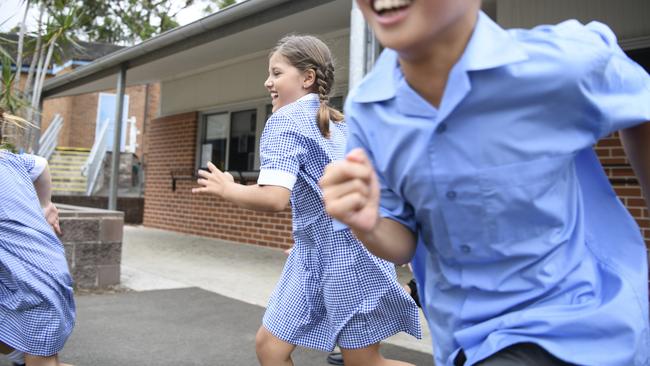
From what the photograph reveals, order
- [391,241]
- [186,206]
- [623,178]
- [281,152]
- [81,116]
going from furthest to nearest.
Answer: [81,116] → [186,206] → [623,178] → [281,152] → [391,241]

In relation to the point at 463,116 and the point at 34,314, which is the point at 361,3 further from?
the point at 34,314

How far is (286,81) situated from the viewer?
9.01ft

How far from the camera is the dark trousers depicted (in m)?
1.31

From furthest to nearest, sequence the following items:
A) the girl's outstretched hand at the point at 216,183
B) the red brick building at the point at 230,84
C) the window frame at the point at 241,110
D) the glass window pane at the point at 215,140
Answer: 1. the glass window pane at the point at 215,140
2. the window frame at the point at 241,110
3. the red brick building at the point at 230,84
4. the girl's outstretched hand at the point at 216,183

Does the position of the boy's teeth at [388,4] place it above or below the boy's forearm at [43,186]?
above

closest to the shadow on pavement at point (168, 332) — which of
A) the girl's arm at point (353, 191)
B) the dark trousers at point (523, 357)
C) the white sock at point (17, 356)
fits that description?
the white sock at point (17, 356)

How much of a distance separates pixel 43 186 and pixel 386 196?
96.1 inches

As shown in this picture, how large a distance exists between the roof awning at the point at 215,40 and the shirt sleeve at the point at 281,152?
3.77m

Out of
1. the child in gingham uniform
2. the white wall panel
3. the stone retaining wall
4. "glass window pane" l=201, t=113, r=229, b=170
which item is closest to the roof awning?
the white wall panel

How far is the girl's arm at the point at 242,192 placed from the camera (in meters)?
2.15

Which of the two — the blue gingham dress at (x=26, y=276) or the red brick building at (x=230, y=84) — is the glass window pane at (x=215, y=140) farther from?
the blue gingham dress at (x=26, y=276)

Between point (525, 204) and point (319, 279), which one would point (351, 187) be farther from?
point (319, 279)

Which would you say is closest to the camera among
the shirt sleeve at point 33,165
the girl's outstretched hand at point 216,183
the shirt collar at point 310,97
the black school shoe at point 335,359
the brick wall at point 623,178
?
the girl's outstretched hand at point 216,183

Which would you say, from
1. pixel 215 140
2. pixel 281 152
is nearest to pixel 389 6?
pixel 281 152
